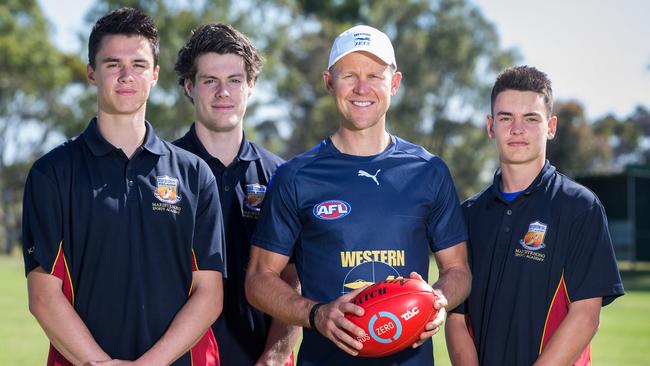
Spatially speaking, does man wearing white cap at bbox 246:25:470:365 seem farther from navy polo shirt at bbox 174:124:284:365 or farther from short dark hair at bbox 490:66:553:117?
short dark hair at bbox 490:66:553:117

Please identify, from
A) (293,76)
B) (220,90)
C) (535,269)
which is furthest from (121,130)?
(293,76)

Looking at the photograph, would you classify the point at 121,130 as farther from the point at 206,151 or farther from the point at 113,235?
the point at 206,151

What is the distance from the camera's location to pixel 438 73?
159 feet

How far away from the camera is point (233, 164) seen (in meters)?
4.59

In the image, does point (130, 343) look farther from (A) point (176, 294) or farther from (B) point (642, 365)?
(B) point (642, 365)

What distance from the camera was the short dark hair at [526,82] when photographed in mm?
4449

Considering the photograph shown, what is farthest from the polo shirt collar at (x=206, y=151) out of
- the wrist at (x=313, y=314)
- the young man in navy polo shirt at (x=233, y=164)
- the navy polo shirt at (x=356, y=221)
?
the wrist at (x=313, y=314)

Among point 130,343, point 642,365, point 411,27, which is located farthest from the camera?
point 411,27

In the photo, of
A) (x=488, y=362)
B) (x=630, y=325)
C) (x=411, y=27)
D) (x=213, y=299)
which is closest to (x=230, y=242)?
(x=213, y=299)

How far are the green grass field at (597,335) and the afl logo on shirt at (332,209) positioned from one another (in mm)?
6657

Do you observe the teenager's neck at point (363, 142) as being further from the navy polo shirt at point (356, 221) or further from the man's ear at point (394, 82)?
the man's ear at point (394, 82)

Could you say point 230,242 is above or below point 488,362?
above

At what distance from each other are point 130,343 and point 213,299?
0.42 metres

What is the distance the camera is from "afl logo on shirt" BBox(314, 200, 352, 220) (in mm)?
3887
